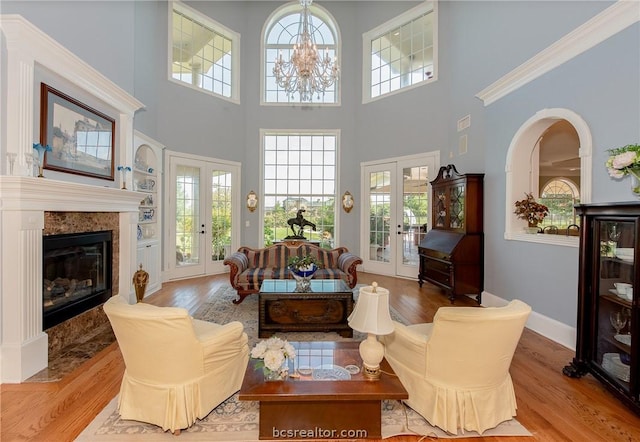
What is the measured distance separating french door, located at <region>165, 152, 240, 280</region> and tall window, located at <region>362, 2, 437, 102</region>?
3.80m

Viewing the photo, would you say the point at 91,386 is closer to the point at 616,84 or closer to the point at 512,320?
the point at 512,320

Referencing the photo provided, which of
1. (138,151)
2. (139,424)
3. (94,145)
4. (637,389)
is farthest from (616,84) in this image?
(138,151)

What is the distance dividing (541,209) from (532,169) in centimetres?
62

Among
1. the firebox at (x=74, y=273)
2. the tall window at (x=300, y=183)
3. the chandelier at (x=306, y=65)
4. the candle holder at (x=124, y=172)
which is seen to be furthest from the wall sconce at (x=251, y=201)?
the firebox at (x=74, y=273)

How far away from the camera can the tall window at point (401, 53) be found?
6.15 metres

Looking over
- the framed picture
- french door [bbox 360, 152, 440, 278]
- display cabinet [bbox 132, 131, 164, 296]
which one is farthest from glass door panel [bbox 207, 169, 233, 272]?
french door [bbox 360, 152, 440, 278]

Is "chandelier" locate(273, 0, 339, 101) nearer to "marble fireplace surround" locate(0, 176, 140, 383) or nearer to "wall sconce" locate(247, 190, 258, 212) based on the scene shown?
"wall sconce" locate(247, 190, 258, 212)

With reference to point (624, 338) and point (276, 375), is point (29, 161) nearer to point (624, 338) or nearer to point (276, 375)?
point (276, 375)

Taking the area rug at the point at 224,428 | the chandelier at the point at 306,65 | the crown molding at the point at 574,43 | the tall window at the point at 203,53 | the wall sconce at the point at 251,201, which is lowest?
the area rug at the point at 224,428

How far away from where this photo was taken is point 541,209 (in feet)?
12.5

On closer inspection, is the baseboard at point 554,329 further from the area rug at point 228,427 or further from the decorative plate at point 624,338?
the area rug at point 228,427

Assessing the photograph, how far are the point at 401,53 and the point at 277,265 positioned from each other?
5232 millimetres

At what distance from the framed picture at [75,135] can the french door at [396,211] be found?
4966mm

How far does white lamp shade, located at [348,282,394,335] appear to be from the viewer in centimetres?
176
